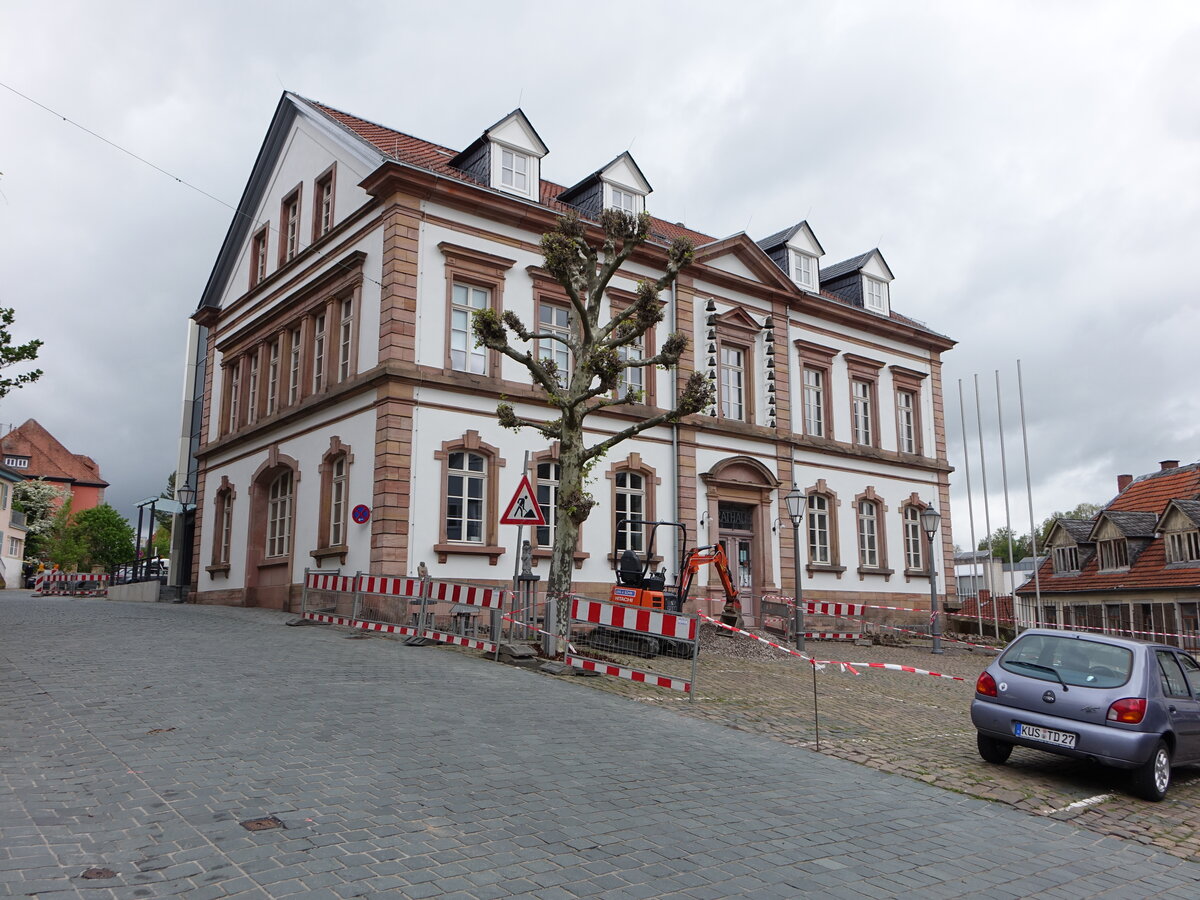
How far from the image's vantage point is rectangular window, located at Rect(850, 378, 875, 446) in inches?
1232

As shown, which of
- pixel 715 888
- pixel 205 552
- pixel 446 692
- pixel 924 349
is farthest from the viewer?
pixel 924 349

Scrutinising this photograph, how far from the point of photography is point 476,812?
6.21 m

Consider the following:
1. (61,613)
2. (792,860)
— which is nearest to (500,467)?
(61,613)

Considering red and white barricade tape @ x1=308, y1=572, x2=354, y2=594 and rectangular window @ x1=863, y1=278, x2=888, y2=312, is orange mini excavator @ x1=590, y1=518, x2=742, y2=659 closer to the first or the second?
red and white barricade tape @ x1=308, y1=572, x2=354, y2=594

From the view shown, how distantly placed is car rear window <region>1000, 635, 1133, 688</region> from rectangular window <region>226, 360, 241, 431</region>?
24.1 metres

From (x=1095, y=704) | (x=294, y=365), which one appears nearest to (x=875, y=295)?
(x=294, y=365)

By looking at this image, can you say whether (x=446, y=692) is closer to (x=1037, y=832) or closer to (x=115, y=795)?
(x=115, y=795)

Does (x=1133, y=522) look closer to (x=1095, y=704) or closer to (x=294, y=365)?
(x=294, y=365)

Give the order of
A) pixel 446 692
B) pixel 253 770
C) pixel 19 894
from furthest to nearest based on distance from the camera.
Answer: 1. pixel 446 692
2. pixel 253 770
3. pixel 19 894

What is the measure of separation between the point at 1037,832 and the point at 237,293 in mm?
27950

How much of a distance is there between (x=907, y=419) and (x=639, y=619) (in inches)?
884

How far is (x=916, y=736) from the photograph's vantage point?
438 inches

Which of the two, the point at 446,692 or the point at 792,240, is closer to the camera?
the point at 446,692

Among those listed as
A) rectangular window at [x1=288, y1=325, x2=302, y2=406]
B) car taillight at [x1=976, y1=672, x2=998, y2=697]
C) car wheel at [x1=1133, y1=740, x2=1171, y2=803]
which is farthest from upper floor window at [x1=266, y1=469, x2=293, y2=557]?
car wheel at [x1=1133, y1=740, x2=1171, y2=803]
